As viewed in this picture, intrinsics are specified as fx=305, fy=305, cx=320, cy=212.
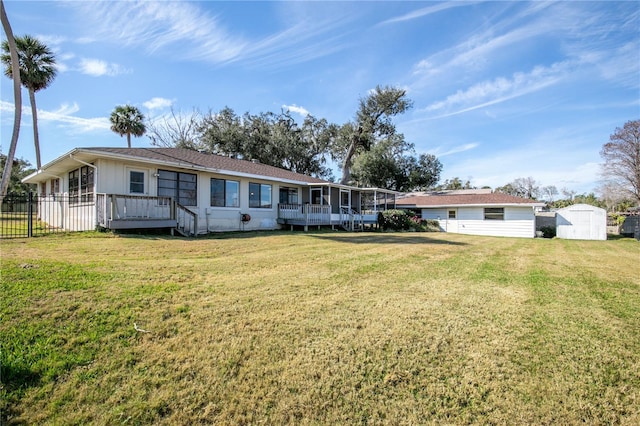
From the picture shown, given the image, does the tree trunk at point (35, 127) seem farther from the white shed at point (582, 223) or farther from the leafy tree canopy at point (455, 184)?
the leafy tree canopy at point (455, 184)

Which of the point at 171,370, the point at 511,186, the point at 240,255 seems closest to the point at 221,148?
the point at 240,255

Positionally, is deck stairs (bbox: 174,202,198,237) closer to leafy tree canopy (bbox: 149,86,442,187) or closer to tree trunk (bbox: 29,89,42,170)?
tree trunk (bbox: 29,89,42,170)

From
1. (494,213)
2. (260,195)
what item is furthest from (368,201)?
(260,195)

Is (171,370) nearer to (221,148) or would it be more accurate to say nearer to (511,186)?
(221,148)

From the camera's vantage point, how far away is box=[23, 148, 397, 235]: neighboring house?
1052 cm

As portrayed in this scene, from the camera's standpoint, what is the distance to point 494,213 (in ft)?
74.4

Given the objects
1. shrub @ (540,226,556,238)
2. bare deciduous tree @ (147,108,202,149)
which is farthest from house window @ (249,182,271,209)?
shrub @ (540,226,556,238)

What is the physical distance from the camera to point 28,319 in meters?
3.42

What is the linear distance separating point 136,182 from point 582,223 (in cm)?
2627

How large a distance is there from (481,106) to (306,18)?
15.4 m

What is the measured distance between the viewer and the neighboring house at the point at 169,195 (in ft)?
34.5

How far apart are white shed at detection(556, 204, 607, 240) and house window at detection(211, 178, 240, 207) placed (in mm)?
21728

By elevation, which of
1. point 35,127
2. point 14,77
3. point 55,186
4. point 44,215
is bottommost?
point 44,215

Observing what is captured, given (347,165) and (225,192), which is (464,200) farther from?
(225,192)
